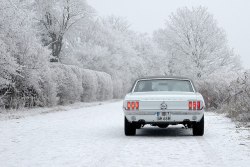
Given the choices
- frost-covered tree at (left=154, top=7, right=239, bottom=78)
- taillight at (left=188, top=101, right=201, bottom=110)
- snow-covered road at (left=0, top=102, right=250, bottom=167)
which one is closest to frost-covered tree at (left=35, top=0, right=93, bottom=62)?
frost-covered tree at (left=154, top=7, right=239, bottom=78)

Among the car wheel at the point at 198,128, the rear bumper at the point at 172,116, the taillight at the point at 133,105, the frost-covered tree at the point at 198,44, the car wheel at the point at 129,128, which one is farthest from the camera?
the frost-covered tree at the point at 198,44

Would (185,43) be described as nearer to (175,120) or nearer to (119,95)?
(119,95)

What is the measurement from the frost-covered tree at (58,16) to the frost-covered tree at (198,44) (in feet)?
37.4

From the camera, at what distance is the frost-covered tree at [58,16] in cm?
4519

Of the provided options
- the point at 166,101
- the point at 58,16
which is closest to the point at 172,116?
the point at 166,101

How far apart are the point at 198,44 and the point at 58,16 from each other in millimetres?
16138

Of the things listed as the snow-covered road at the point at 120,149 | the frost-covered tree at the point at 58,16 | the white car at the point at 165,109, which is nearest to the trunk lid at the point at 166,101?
the white car at the point at 165,109

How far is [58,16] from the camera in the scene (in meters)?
46.1

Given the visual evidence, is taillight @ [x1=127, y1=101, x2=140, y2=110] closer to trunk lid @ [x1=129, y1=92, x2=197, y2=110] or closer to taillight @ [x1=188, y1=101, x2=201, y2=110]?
trunk lid @ [x1=129, y1=92, x2=197, y2=110]

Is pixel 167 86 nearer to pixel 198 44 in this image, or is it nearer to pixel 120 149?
pixel 120 149

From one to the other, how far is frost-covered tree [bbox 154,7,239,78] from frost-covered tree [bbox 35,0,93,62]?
11386 millimetres

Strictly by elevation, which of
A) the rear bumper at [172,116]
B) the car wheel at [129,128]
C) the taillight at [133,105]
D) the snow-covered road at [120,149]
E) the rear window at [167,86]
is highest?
the rear window at [167,86]

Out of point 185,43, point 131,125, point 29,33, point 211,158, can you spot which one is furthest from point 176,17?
point 211,158

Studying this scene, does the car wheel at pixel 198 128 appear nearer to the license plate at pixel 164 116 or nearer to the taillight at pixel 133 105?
the license plate at pixel 164 116
